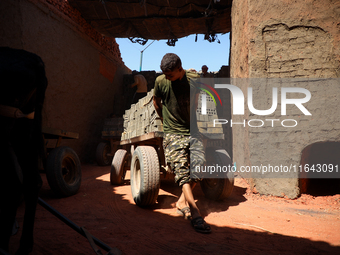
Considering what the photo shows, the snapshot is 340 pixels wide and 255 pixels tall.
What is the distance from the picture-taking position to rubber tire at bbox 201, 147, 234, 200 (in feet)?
11.7

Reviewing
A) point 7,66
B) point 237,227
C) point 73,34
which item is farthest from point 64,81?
point 237,227

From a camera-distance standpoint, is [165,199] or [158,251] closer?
[158,251]

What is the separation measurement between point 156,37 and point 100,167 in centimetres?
544

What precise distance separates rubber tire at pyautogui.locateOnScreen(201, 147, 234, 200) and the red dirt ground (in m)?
0.17

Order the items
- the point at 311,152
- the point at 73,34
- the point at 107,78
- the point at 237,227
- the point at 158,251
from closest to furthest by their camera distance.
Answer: the point at 158,251 → the point at 237,227 → the point at 311,152 → the point at 73,34 → the point at 107,78

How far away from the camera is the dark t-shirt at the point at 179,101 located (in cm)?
318

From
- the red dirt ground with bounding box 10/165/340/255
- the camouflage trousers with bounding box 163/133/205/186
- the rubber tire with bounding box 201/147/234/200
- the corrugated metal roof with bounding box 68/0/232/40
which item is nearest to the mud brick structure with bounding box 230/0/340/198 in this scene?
the red dirt ground with bounding box 10/165/340/255

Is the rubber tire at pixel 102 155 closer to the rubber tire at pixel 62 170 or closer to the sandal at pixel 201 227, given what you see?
the rubber tire at pixel 62 170

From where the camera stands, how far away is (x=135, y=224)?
2809 millimetres

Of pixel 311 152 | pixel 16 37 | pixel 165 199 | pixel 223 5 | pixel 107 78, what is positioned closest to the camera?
pixel 165 199

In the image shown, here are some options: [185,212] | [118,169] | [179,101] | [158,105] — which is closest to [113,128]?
[118,169]

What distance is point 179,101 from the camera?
125 inches

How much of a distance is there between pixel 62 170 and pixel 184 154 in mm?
2274

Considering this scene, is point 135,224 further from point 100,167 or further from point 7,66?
point 100,167
